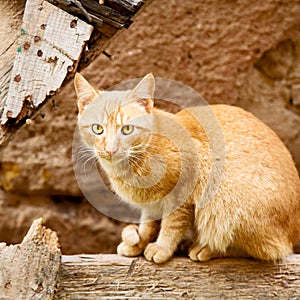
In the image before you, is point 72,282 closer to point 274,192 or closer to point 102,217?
point 274,192

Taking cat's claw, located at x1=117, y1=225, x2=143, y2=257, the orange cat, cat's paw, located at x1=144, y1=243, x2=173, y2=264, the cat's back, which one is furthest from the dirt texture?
cat's paw, located at x1=144, y1=243, x2=173, y2=264

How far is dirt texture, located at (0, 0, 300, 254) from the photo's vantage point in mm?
2707

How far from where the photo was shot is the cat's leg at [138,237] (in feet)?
6.63

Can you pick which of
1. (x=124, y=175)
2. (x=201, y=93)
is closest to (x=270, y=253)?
(x=124, y=175)

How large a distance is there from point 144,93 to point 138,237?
0.50m

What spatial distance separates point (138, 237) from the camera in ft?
6.81

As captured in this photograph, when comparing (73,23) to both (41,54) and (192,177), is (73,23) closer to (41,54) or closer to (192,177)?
(41,54)

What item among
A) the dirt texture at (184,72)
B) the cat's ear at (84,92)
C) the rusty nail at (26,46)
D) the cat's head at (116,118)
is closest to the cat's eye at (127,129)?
the cat's head at (116,118)

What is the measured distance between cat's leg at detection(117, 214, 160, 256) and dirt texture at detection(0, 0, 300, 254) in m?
0.78

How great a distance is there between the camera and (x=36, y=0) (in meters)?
1.71

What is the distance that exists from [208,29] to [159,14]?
0.23 metres

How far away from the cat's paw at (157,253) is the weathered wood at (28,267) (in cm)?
34

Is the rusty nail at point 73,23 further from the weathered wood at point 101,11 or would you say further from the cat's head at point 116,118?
the cat's head at point 116,118

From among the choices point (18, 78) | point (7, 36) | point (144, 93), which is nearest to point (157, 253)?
point (144, 93)
